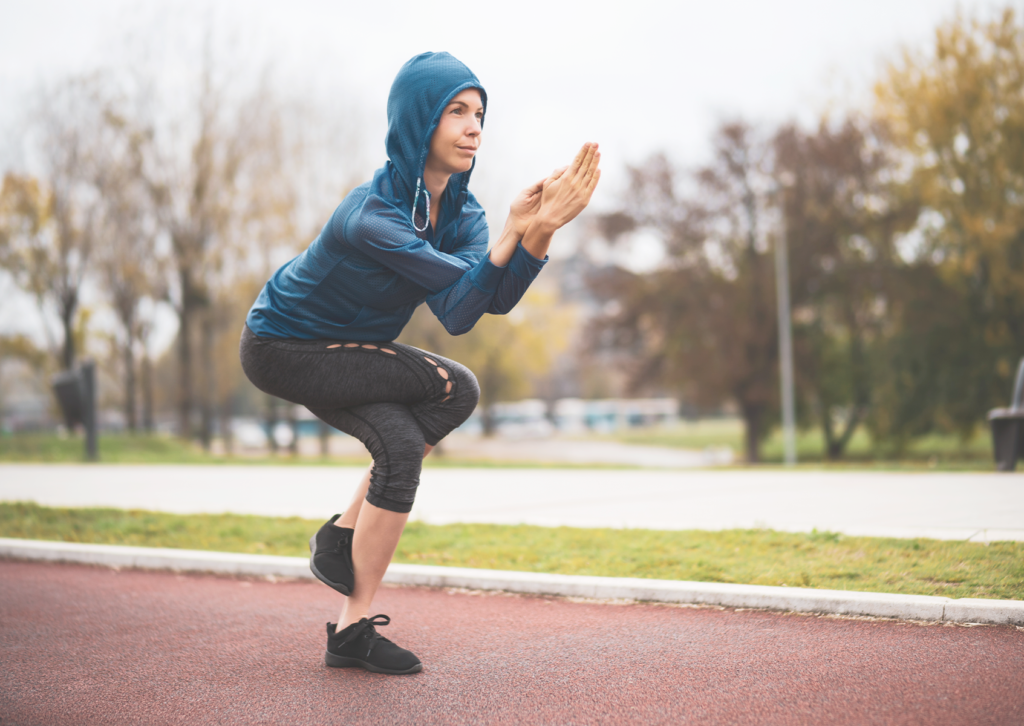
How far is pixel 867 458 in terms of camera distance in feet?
88.4

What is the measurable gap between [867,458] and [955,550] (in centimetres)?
2454

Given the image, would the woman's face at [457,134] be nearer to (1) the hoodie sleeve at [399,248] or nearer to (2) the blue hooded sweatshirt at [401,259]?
(2) the blue hooded sweatshirt at [401,259]

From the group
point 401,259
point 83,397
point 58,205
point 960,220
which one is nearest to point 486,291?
point 401,259

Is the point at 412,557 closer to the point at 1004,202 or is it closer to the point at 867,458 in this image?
the point at 1004,202

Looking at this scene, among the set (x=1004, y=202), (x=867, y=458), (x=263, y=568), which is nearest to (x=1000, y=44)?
(x=1004, y=202)

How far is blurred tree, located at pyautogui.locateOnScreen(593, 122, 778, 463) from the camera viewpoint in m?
26.1

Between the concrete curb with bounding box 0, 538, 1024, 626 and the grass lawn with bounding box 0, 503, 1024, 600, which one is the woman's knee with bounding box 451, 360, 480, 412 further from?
the grass lawn with bounding box 0, 503, 1024, 600

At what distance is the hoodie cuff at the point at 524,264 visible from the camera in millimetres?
2494

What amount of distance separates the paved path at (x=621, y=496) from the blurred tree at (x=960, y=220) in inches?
588

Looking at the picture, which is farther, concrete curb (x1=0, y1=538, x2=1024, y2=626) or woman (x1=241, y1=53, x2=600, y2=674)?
concrete curb (x1=0, y1=538, x2=1024, y2=626)

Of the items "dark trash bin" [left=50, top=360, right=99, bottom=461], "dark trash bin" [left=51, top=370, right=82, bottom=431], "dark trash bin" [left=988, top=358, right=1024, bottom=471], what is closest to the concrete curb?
"dark trash bin" [left=988, top=358, right=1024, bottom=471]

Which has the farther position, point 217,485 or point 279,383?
point 217,485

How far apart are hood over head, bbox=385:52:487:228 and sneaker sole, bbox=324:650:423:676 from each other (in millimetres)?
1492

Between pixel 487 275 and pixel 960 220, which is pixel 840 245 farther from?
pixel 487 275
